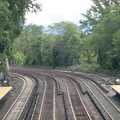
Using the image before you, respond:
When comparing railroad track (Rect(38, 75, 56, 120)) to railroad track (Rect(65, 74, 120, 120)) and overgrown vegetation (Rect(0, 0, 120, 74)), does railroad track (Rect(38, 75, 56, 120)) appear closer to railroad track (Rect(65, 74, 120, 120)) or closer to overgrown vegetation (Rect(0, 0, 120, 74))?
railroad track (Rect(65, 74, 120, 120))

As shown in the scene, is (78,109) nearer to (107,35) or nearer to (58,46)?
(107,35)

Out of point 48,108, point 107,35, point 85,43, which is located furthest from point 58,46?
point 48,108

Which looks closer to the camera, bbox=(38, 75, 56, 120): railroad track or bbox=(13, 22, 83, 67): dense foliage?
bbox=(38, 75, 56, 120): railroad track

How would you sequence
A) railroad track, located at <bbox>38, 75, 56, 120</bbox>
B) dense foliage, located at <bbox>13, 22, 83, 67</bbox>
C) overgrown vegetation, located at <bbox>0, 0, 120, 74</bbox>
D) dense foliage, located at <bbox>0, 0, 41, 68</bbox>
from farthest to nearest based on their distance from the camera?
dense foliage, located at <bbox>13, 22, 83, 67</bbox>, overgrown vegetation, located at <bbox>0, 0, 120, 74</bbox>, dense foliage, located at <bbox>0, 0, 41, 68</bbox>, railroad track, located at <bbox>38, 75, 56, 120</bbox>

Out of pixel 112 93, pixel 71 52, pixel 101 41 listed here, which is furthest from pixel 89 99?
pixel 71 52

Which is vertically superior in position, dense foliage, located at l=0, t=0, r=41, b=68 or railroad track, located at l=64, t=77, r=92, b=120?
dense foliage, located at l=0, t=0, r=41, b=68

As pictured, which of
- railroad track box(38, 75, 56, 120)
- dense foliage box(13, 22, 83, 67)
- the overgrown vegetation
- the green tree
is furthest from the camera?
dense foliage box(13, 22, 83, 67)

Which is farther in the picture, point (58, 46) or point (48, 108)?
point (58, 46)

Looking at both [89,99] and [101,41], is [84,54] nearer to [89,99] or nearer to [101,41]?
[101,41]

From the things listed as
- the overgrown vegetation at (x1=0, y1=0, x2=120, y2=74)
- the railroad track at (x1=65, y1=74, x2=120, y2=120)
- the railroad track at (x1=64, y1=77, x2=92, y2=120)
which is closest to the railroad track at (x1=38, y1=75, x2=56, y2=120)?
the railroad track at (x1=64, y1=77, x2=92, y2=120)

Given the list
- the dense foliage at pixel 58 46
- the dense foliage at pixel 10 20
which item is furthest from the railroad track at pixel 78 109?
the dense foliage at pixel 58 46

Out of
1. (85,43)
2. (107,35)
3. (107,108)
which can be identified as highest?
(107,35)

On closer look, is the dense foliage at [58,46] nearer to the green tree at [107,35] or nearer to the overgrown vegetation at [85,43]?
the overgrown vegetation at [85,43]

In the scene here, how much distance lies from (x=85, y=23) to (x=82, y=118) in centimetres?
4499
